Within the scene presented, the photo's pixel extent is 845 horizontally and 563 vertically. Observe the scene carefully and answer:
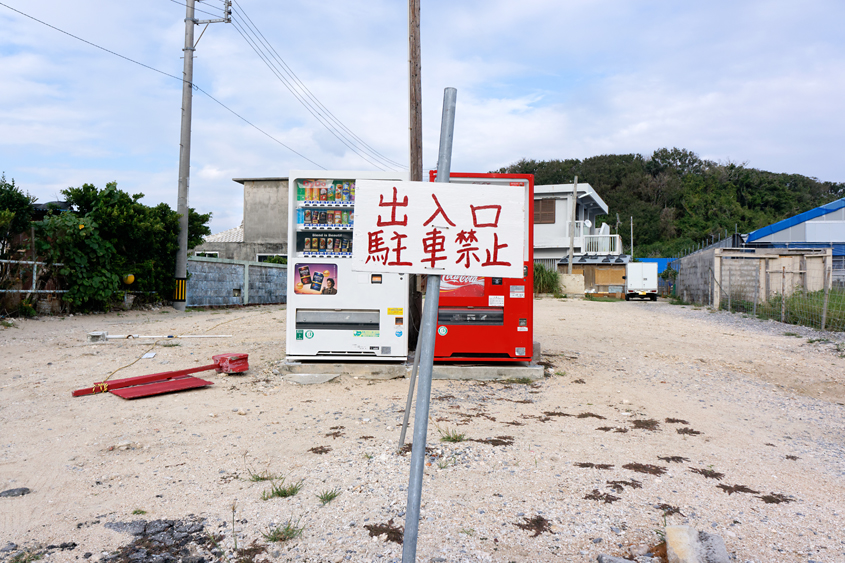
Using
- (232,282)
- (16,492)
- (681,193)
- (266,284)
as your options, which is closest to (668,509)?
(16,492)

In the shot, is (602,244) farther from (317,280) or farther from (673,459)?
(673,459)

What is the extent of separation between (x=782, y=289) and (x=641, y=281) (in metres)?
14.2

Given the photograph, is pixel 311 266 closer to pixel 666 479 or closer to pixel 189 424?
pixel 189 424

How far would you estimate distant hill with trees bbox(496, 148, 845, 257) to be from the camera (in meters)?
53.2

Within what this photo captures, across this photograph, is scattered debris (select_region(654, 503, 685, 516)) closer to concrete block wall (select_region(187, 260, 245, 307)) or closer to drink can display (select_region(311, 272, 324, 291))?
drink can display (select_region(311, 272, 324, 291))

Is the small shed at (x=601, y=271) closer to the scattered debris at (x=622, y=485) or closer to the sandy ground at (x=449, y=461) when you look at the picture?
the sandy ground at (x=449, y=461)

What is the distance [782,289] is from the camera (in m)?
14.9

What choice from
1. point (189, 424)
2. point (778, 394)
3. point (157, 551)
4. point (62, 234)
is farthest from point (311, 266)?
point (62, 234)

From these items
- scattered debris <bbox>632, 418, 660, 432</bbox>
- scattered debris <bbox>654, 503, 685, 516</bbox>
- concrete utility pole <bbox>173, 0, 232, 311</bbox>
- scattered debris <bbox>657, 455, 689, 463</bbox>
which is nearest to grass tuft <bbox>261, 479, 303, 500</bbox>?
scattered debris <bbox>654, 503, 685, 516</bbox>

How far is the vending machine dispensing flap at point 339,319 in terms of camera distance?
711 cm

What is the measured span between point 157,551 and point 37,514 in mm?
985

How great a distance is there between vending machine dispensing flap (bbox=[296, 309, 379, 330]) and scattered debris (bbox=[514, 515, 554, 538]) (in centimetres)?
433

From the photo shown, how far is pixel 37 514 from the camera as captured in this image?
3.14 m

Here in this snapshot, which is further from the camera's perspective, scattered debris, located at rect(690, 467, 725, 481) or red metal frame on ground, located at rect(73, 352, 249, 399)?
red metal frame on ground, located at rect(73, 352, 249, 399)
